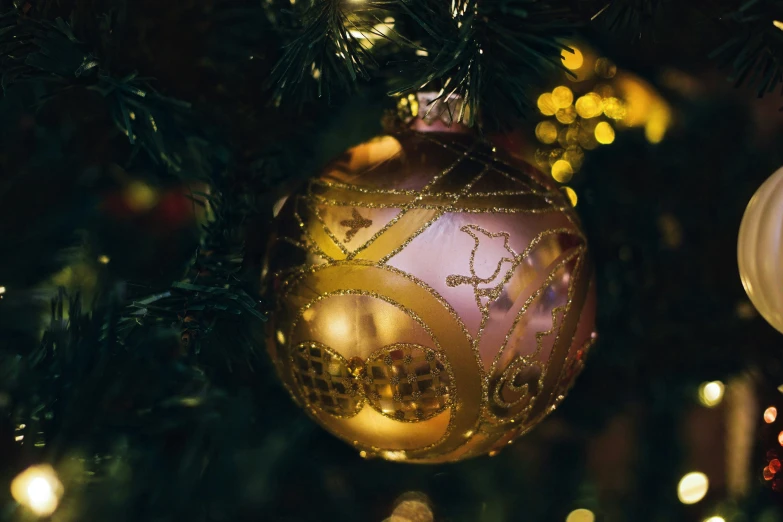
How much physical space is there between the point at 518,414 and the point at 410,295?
0.13m

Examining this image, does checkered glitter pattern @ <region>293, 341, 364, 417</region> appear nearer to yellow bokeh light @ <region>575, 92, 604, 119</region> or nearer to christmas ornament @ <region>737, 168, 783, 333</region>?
christmas ornament @ <region>737, 168, 783, 333</region>

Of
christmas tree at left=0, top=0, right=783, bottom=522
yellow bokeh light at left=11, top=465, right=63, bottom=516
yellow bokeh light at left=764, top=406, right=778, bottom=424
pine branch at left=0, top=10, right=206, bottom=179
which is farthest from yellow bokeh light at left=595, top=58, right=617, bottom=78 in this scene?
yellow bokeh light at left=11, top=465, right=63, bottom=516

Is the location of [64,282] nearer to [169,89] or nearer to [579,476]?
[169,89]

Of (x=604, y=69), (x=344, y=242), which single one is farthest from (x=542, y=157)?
(x=344, y=242)

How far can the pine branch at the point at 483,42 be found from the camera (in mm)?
444

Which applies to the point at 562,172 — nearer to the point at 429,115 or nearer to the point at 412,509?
the point at 429,115

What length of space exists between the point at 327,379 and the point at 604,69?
0.55 metres

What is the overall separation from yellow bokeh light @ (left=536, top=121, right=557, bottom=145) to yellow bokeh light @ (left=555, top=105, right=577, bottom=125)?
0.01 meters

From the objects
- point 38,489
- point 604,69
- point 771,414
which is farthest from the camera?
point 604,69

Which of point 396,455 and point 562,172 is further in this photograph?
point 562,172

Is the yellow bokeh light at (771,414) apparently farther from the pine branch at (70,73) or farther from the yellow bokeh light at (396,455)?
the pine branch at (70,73)

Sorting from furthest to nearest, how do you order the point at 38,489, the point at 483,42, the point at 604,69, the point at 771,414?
the point at 604,69 → the point at 771,414 → the point at 38,489 → the point at 483,42

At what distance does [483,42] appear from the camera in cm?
46

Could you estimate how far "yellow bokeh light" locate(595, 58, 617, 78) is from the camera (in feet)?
2.72
